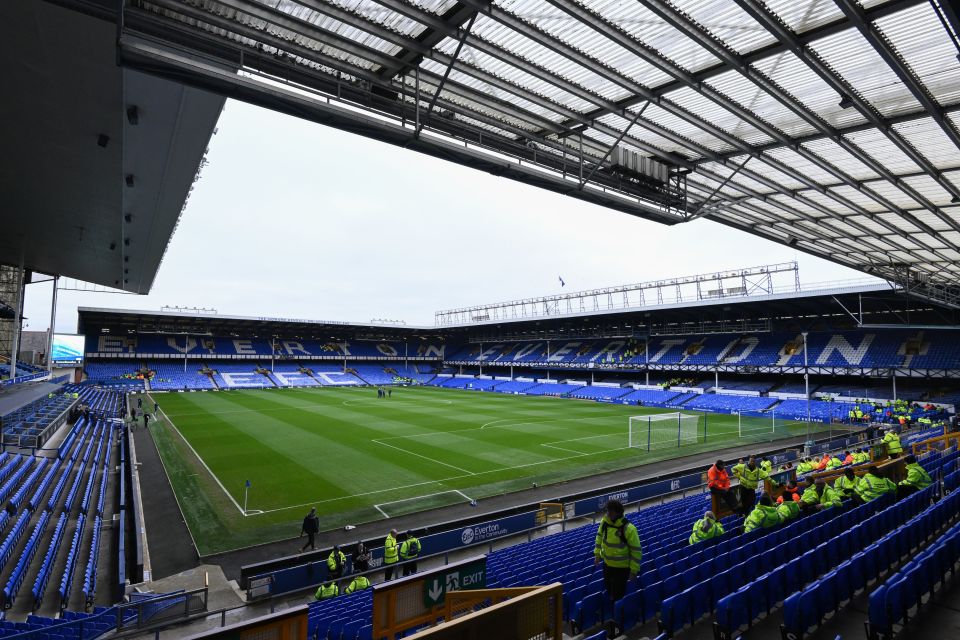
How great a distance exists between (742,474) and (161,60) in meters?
12.0

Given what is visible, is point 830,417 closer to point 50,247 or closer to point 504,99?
point 504,99

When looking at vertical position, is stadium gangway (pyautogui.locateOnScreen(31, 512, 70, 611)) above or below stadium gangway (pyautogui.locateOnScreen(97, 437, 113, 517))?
above

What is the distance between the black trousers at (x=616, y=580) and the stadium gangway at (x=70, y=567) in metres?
8.93

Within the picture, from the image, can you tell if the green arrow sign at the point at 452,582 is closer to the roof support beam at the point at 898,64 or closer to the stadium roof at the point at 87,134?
the stadium roof at the point at 87,134

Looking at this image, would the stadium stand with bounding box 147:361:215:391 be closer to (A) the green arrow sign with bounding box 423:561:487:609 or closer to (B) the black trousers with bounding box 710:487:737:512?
(B) the black trousers with bounding box 710:487:737:512

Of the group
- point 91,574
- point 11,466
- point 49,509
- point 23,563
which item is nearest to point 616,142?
point 91,574

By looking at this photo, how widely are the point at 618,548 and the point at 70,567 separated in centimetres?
1045

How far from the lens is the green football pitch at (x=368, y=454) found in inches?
624

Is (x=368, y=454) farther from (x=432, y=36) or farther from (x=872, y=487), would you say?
(x=432, y=36)

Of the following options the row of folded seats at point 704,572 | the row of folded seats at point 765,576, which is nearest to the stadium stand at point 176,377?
the row of folded seats at point 704,572

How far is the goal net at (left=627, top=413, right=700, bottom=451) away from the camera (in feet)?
85.4

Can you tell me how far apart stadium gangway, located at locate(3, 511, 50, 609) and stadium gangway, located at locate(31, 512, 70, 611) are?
239mm

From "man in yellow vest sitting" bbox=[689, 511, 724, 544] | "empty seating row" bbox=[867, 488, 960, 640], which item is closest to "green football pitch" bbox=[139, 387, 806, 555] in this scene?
"man in yellow vest sitting" bbox=[689, 511, 724, 544]

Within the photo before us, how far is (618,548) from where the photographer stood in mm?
5629
